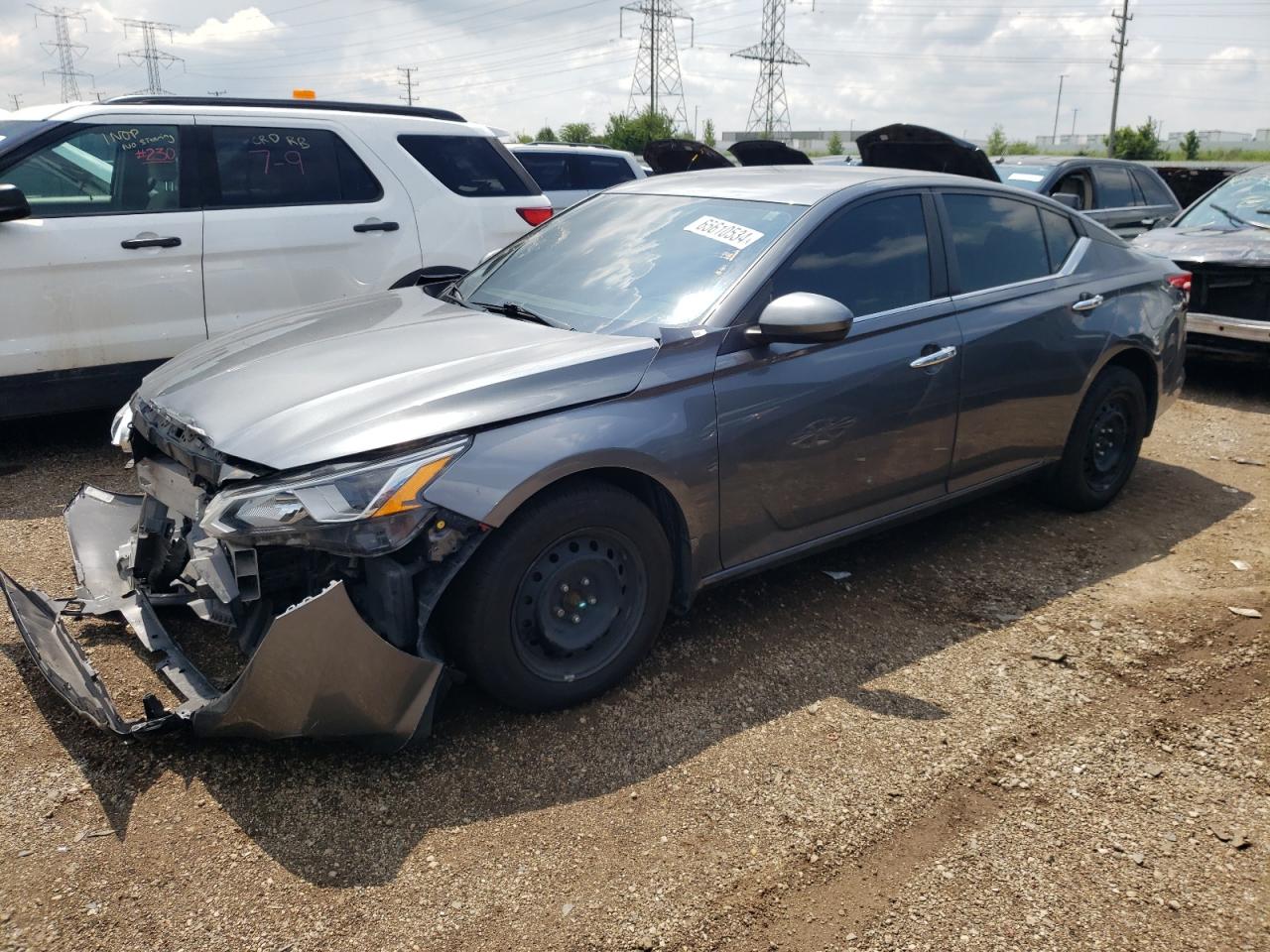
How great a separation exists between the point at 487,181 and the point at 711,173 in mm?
2580

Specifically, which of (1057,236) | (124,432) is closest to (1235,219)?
(1057,236)

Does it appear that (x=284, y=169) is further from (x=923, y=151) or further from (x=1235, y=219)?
(x=1235, y=219)

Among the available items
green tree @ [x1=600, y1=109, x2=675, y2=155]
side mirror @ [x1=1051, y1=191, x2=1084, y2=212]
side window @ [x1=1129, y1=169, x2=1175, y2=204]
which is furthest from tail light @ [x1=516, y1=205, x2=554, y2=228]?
green tree @ [x1=600, y1=109, x2=675, y2=155]

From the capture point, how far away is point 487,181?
21.9 feet

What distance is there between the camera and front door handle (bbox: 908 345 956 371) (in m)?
3.96

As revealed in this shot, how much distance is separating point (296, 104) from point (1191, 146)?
64.3 m

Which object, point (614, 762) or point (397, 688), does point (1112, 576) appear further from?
point (397, 688)

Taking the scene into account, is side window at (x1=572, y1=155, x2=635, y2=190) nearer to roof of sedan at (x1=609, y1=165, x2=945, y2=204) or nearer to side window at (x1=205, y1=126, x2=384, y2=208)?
side window at (x1=205, y1=126, x2=384, y2=208)

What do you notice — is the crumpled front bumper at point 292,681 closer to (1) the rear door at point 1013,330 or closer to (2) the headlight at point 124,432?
(2) the headlight at point 124,432

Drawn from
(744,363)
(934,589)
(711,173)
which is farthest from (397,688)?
(711,173)

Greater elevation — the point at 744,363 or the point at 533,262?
the point at 533,262

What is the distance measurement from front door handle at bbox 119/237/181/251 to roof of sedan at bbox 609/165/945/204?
2614 millimetres

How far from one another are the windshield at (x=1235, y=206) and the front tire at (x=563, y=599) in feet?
24.5

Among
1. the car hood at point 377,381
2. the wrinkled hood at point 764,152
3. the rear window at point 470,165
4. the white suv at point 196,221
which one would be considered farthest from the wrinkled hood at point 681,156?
the car hood at point 377,381
